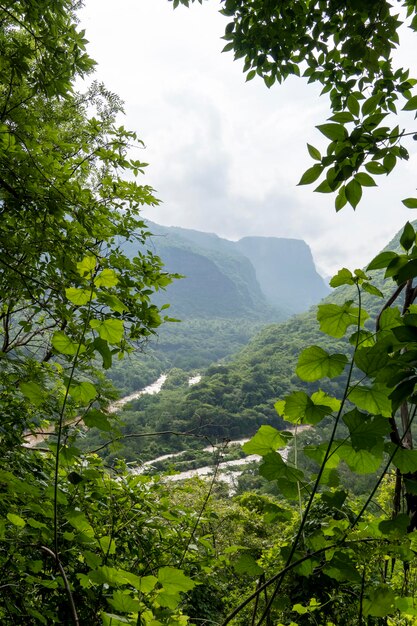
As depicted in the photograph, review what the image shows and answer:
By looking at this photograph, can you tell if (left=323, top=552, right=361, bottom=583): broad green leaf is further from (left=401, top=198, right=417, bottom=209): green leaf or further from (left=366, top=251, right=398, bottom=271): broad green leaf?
(left=401, top=198, right=417, bottom=209): green leaf

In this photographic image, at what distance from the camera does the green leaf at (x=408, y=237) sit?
70 centimetres

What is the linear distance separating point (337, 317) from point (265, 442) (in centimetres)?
33

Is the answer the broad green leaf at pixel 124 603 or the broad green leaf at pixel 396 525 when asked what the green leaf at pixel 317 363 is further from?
the broad green leaf at pixel 124 603

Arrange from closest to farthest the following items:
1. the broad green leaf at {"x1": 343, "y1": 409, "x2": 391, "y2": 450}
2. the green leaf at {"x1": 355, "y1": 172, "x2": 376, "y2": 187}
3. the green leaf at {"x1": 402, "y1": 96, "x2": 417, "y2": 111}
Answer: the broad green leaf at {"x1": 343, "y1": 409, "x2": 391, "y2": 450} < the green leaf at {"x1": 402, "y1": 96, "x2": 417, "y2": 111} < the green leaf at {"x1": 355, "y1": 172, "x2": 376, "y2": 187}

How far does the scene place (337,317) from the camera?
86cm

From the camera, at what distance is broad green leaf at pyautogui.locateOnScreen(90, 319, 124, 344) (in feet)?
2.76

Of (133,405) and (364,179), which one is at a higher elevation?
(364,179)

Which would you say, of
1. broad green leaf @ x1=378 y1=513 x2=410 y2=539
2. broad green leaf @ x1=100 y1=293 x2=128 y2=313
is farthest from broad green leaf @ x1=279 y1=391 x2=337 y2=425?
broad green leaf @ x1=100 y1=293 x2=128 y2=313

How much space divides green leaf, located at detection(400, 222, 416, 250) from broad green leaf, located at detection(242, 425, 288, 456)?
477 millimetres

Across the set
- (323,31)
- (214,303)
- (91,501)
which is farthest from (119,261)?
(214,303)

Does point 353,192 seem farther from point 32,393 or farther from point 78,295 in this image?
point 32,393

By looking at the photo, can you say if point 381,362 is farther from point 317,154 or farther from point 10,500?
point 10,500

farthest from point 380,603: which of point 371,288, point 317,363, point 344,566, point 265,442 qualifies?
point 371,288

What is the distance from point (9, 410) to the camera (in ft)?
7.29
